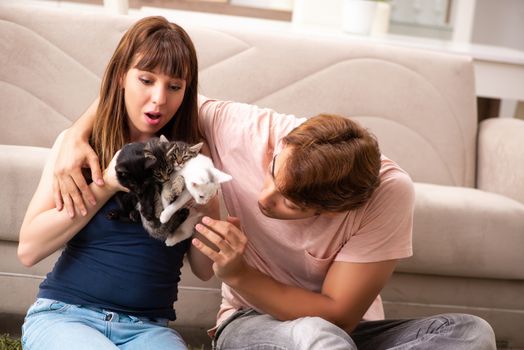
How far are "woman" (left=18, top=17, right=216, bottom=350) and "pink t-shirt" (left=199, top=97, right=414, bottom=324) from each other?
0.41 feet

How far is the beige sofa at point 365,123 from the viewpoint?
204cm

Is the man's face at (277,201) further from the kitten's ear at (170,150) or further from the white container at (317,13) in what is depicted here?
the white container at (317,13)

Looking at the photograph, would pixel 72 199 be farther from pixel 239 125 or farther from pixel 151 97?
pixel 239 125

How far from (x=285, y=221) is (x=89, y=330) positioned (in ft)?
1.46

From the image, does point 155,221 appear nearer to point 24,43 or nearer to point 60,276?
point 60,276

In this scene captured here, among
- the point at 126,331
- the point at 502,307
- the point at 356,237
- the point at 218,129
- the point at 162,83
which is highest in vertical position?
the point at 162,83

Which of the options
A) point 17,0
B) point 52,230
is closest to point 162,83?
point 52,230

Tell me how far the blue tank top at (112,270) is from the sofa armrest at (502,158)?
1.33 metres

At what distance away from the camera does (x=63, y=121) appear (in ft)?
7.62

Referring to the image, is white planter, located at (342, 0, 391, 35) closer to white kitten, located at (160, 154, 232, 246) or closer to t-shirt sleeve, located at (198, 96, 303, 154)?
t-shirt sleeve, located at (198, 96, 303, 154)

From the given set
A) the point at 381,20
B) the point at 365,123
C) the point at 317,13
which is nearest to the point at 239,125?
the point at 365,123

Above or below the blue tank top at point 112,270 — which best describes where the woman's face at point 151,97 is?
above

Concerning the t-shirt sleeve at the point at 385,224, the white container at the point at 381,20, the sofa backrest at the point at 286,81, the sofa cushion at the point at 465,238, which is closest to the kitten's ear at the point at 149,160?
the t-shirt sleeve at the point at 385,224

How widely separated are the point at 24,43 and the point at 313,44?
935 millimetres
